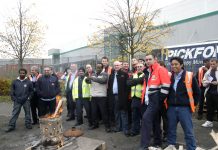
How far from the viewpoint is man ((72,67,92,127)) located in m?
8.87

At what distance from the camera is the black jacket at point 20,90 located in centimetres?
923

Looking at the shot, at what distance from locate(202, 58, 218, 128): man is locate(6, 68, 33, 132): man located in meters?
5.34

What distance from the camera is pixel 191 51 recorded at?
10.6 m

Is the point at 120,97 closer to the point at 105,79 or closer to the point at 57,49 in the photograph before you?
the point at 105,79

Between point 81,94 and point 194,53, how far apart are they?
4377 millimetres

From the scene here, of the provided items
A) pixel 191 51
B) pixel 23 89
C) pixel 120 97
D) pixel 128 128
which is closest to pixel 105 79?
pixel 120 97

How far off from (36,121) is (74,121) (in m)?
1.28

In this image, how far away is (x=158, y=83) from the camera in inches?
242

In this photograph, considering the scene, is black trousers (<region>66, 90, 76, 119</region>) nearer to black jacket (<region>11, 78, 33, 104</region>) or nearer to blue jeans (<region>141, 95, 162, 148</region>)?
black jacket (<region>11, 78, 33, 104</region>)

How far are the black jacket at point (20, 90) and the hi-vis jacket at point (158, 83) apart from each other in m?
4.57

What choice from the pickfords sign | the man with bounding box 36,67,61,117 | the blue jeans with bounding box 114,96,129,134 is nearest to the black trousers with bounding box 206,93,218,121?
the pickfords sign

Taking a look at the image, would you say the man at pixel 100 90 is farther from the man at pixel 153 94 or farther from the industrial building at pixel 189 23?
the industrial building at pixel 189 23

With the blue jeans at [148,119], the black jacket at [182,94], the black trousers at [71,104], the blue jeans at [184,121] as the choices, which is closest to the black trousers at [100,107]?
the black trousers at [71,104]

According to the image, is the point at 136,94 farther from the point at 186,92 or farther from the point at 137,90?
the point at 186,92
